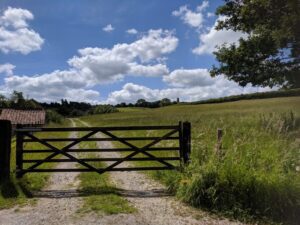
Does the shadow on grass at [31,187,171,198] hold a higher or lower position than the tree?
lower

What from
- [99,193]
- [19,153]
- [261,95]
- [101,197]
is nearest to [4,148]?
[19,153]

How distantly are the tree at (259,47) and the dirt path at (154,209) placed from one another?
12.9 meters

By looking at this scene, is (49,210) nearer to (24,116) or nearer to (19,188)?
(19,188)

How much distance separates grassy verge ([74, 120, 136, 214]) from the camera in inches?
338

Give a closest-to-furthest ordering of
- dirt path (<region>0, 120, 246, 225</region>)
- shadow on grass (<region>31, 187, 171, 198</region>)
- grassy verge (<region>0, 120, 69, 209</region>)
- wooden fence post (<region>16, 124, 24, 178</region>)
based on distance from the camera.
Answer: dirt path (<region>0, 120, 246, 225</region>), grassy verge (<region>0, 120, 69, 209</region>), shadow on grass (<region>31, 187, 171, 198</region>), wooden fence post (<region>16, 124, 24, 178</region>)

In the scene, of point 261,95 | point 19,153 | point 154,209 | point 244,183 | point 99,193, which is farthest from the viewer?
point 261,95

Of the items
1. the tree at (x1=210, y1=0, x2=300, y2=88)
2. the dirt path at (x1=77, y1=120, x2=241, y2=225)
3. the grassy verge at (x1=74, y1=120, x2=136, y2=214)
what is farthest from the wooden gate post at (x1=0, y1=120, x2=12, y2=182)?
the tree at (x1=210, y1=0, x2=300, y2=88)

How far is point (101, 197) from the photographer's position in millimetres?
9656

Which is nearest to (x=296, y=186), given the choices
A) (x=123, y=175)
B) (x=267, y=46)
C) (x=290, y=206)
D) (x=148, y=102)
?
(x=290, y=206)

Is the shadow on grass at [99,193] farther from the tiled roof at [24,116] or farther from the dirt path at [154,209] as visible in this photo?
the tiled roof at [24,116]

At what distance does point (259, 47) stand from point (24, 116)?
59.0 m

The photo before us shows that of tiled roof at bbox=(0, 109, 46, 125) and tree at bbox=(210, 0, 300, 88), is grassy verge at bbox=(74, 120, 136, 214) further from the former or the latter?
tiled roof at bbox=(0, 109, 46, 125)

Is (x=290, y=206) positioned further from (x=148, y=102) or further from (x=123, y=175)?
(x=148, y=102)

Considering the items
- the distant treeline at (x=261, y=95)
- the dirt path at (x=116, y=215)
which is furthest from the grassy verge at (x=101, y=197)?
the distant treeline at (x=261, y=95)
